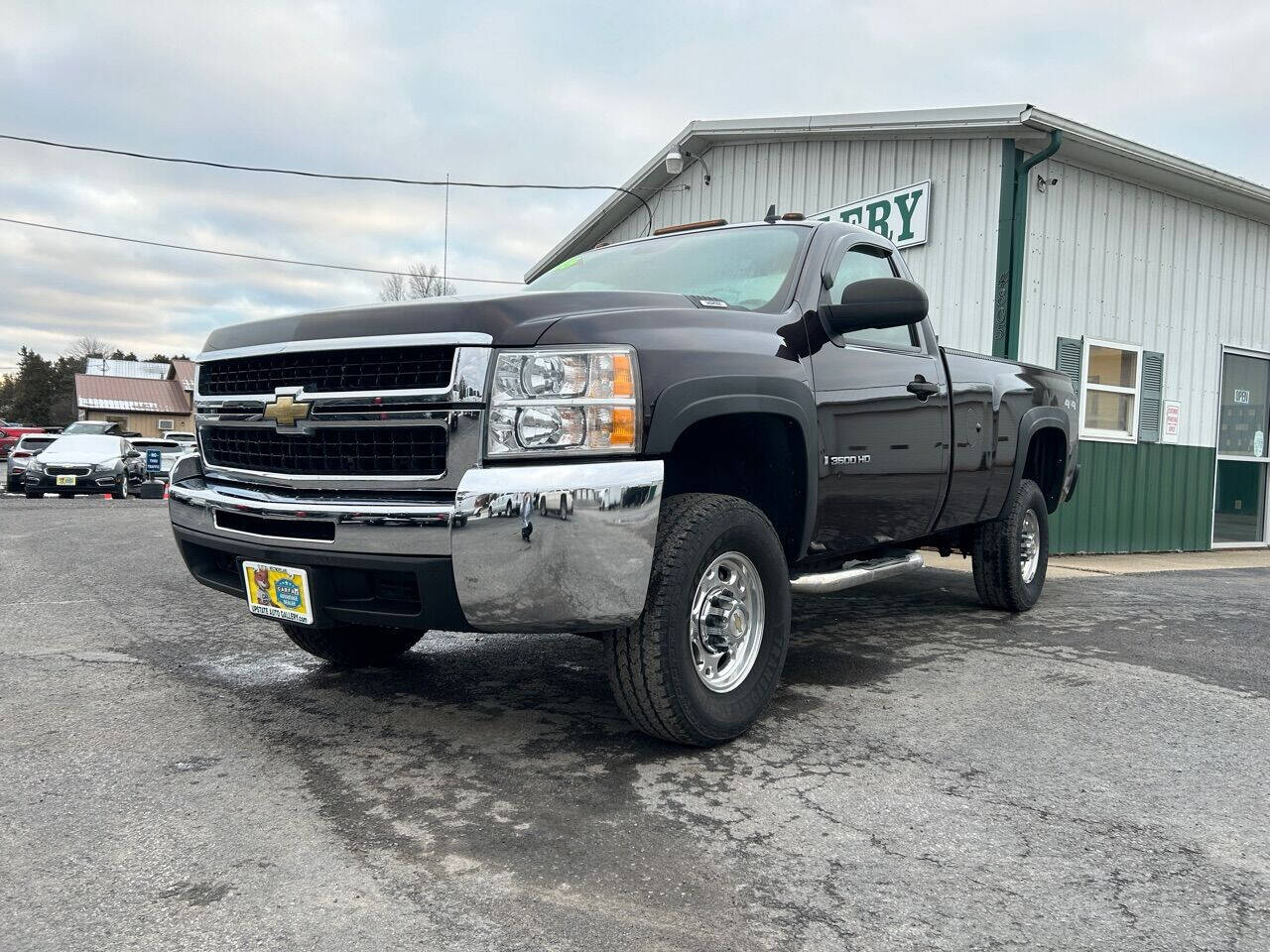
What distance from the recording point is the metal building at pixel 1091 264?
31.2ft

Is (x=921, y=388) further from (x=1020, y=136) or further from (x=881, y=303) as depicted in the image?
(x=1020, y=136)

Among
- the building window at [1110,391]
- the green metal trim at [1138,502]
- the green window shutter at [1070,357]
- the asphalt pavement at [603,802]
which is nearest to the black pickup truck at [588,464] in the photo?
the asphalt pavement at [603,802]

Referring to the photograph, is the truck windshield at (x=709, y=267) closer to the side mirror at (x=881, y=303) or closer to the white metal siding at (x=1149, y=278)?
the side mirror at (x=881, y=303)

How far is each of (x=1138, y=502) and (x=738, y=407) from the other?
30.3ft

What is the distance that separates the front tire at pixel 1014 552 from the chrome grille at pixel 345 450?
13.2ft

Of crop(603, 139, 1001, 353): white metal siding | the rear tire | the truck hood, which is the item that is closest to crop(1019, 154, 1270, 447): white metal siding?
crop(603, 139, 1001, 353): white metal siding

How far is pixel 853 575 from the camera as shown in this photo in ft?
13.3

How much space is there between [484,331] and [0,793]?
1895mm

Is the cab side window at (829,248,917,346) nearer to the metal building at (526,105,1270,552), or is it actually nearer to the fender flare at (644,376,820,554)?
the fender flare at (644,376,820,554)

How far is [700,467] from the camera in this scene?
3.63 meters

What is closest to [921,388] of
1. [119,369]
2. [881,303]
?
[881,303]

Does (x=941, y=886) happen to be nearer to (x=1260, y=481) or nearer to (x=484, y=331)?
(x=484, y=331)

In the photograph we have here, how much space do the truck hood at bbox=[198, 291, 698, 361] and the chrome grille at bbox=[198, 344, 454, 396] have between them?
0.19 ft

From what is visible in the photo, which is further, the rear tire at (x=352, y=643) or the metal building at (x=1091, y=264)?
the metal building at (x=1091, y=264)
